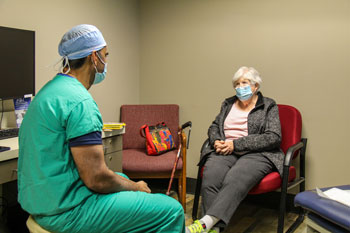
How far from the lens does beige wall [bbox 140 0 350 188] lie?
2.89 meters

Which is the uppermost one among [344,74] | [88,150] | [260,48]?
[260,48]

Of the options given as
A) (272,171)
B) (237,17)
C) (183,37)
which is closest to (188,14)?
(183,37)

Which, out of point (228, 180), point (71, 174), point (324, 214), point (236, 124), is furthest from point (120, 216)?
point (236, 124)

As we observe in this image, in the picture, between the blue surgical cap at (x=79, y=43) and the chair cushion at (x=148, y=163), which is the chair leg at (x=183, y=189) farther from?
the blue surgical cap at (x=79, y=43)

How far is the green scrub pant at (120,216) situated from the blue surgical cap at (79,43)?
0.65 m

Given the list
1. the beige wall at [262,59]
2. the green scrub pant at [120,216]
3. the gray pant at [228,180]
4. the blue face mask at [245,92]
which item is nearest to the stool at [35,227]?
the green scrub pant at [120,216]

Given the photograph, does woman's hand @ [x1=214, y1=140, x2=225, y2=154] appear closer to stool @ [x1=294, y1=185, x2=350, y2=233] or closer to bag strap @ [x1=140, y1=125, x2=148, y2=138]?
bag strap @ [x1=140, y1=125, x2=148, y2=138]

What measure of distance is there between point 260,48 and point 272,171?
1.16 metres

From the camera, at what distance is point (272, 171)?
102 inches

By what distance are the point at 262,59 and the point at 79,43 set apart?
6.43 feet

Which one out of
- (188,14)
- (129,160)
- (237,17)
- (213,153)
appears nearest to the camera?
(213,153)

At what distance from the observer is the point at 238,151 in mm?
2701

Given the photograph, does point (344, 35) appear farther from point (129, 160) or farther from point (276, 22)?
point (129, 160)

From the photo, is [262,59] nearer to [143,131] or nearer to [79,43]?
[143,131]
